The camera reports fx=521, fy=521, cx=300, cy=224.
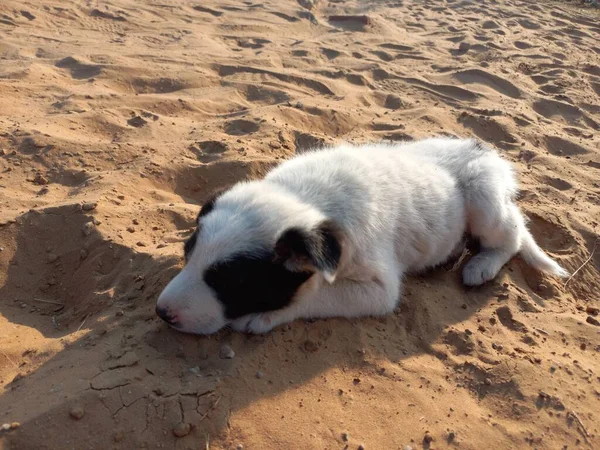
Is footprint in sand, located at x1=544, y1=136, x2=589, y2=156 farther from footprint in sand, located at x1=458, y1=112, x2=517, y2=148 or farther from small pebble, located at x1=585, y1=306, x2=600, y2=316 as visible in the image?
small pebble, located at x1=585, y1=306, x2=600, y2=316

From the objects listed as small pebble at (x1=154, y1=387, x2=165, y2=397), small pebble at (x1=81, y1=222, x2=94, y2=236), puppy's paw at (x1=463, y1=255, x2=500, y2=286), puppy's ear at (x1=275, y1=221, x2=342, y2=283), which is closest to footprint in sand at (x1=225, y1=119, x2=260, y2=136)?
small pebble at (x1=81, y1=222, x2=94, y2=236)

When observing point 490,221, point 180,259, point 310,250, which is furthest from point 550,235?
point 180,259

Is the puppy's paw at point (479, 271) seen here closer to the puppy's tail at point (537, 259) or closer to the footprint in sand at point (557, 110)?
the puppy's tail at point (537, 259)

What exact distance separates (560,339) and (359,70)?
699cm

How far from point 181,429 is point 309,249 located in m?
1.29

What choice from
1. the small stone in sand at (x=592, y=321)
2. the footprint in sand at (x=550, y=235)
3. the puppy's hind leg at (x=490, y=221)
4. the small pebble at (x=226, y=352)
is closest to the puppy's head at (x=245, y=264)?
the small pebble at (x=226, y=352)

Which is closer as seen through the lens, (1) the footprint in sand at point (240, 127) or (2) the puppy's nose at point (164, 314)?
(2) the puppy's nose at point (164, 314)

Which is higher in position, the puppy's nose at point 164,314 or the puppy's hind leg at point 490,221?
the puppy's nose at point 164,314

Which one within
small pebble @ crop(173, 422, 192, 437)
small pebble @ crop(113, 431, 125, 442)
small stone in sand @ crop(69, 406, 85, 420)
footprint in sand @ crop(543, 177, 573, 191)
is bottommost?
footprint in sand @ crop(543, 177, 573, 191)

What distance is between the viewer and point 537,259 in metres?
5.14

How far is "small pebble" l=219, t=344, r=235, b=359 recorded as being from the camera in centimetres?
337

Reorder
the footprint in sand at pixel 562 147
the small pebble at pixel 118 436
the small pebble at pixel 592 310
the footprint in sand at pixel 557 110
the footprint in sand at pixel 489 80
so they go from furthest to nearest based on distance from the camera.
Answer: the footprint in sand at pixel 489 80 < the footprint in sand at pixel 557 110 < the footprint in sand at pixel 562 147 < the small pebble at pixel 592 310 < the small pebble at pixel 118 436

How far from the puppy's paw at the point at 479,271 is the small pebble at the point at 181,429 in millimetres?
2949

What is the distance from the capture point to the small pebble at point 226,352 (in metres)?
3.37
